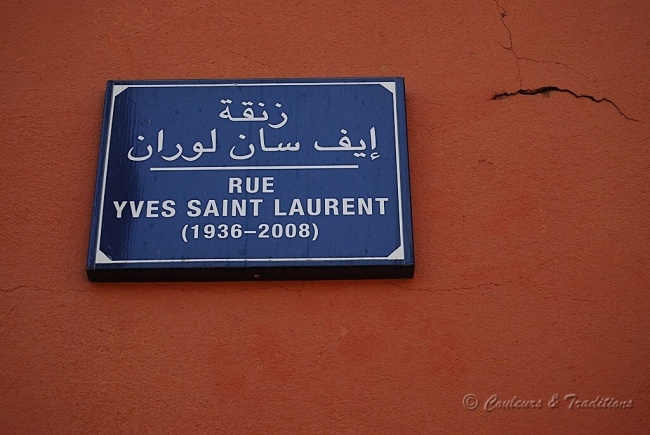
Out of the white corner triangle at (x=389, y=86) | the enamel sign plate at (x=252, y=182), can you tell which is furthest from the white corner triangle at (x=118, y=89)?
the white corner triangle at (x=389, y=86)

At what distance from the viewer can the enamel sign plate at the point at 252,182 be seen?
363 cm

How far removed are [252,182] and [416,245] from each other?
0.80 meters

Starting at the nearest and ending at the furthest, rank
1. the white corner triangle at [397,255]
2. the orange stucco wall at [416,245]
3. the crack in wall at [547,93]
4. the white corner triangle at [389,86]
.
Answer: the orange stucco wall at [416,245], the white corner triangle at [397,255], the white corner triangle at [389,86], the crack in wall at [547,93]

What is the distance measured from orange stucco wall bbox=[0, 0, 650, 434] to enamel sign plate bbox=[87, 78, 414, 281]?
0.14 meters

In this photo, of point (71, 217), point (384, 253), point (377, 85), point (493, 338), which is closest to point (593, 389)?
point (493, 338)

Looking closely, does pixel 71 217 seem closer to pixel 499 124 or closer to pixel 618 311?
pixel 499 124

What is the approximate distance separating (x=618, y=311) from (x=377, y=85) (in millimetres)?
1519

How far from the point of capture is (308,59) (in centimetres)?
424

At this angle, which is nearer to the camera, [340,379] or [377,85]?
[340,379]

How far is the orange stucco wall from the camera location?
3451 millimetres

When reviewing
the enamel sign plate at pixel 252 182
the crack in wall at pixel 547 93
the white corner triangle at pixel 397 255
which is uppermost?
the crack in wall at pixel 547 93

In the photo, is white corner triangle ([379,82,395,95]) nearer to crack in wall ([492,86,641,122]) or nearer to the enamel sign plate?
the enamel sign plate

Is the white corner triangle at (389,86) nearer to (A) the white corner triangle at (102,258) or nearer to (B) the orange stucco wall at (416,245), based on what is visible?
(B) the orange stucco wall at (416,245)

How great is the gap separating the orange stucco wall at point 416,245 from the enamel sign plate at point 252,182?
14cm
